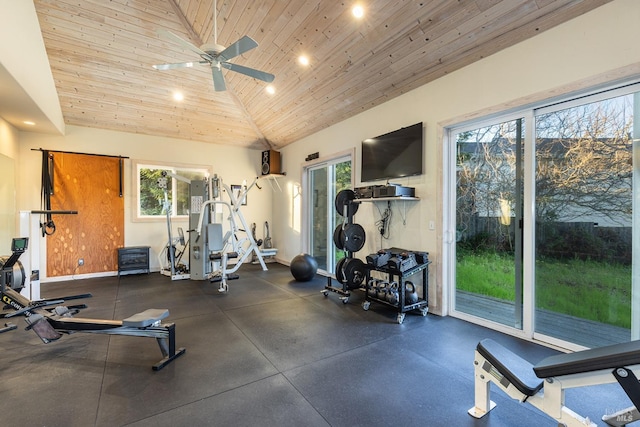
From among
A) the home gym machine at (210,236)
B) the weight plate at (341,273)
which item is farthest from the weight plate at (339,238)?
the home gym machine at (210,236)

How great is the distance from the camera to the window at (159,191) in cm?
656

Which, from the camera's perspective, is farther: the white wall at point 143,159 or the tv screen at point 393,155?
the white wall at point 143,159

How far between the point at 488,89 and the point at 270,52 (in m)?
3.18

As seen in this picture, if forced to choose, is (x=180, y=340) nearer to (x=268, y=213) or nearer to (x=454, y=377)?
(x=454, y=377)

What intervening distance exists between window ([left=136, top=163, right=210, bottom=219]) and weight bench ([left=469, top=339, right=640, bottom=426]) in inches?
246

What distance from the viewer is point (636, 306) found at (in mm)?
2475

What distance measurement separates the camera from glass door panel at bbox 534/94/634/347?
255 cm

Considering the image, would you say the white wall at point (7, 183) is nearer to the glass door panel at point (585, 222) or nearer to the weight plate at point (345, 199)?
the weight plate at point (345, 199)

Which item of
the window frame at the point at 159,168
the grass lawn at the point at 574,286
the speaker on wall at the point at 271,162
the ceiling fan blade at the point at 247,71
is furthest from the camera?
the speaker on wall at the point at 271,162

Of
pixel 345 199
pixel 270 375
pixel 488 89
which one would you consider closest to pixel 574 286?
pixel 488 89

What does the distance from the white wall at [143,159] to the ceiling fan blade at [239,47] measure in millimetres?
4168

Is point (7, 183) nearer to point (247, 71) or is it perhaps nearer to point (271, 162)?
point (247, 71)

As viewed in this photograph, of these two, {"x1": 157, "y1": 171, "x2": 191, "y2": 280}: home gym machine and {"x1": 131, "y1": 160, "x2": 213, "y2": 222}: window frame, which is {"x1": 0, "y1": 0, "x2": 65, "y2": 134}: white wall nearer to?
{"x1": 131, "y1": 160, "x2": 213, "y2": 222}: window frame

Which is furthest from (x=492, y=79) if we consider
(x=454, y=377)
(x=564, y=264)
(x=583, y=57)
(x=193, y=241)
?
(x=193, y=241)
